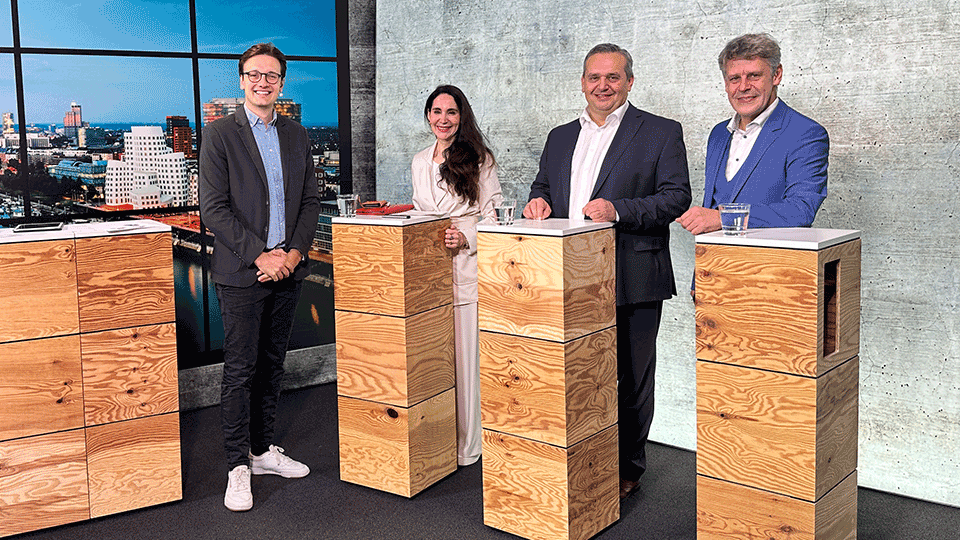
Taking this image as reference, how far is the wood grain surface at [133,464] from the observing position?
3174 mm

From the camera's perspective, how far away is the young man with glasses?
10.6 ft

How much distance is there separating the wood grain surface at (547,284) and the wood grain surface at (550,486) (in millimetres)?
424

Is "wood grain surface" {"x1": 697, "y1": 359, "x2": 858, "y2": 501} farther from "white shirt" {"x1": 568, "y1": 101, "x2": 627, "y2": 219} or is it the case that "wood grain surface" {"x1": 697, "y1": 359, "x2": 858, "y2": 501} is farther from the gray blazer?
the gray blazer

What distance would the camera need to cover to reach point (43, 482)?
307cm

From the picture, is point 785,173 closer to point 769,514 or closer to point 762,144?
point 762,144

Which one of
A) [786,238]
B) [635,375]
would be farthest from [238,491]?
[786,238]

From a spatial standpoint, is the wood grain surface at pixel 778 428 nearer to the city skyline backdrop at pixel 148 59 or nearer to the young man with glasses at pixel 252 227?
the young man with glasses at pixel 252 227

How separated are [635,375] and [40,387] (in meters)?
2.31

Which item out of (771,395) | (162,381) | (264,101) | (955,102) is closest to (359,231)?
(264,101)

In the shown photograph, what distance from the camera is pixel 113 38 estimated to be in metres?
4.33

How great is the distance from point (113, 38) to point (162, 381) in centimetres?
212

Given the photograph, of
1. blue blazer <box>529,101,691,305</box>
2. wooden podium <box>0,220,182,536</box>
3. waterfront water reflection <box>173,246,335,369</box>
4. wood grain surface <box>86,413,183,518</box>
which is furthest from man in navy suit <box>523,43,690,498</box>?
waterfront water reflection <box>173,246,335,369</box>

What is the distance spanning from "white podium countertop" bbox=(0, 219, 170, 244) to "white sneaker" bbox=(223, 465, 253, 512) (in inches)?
41.4

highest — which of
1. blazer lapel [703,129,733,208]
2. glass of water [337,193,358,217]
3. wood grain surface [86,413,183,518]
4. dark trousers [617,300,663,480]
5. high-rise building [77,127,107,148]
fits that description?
high-rise building [77,127,107,148]
